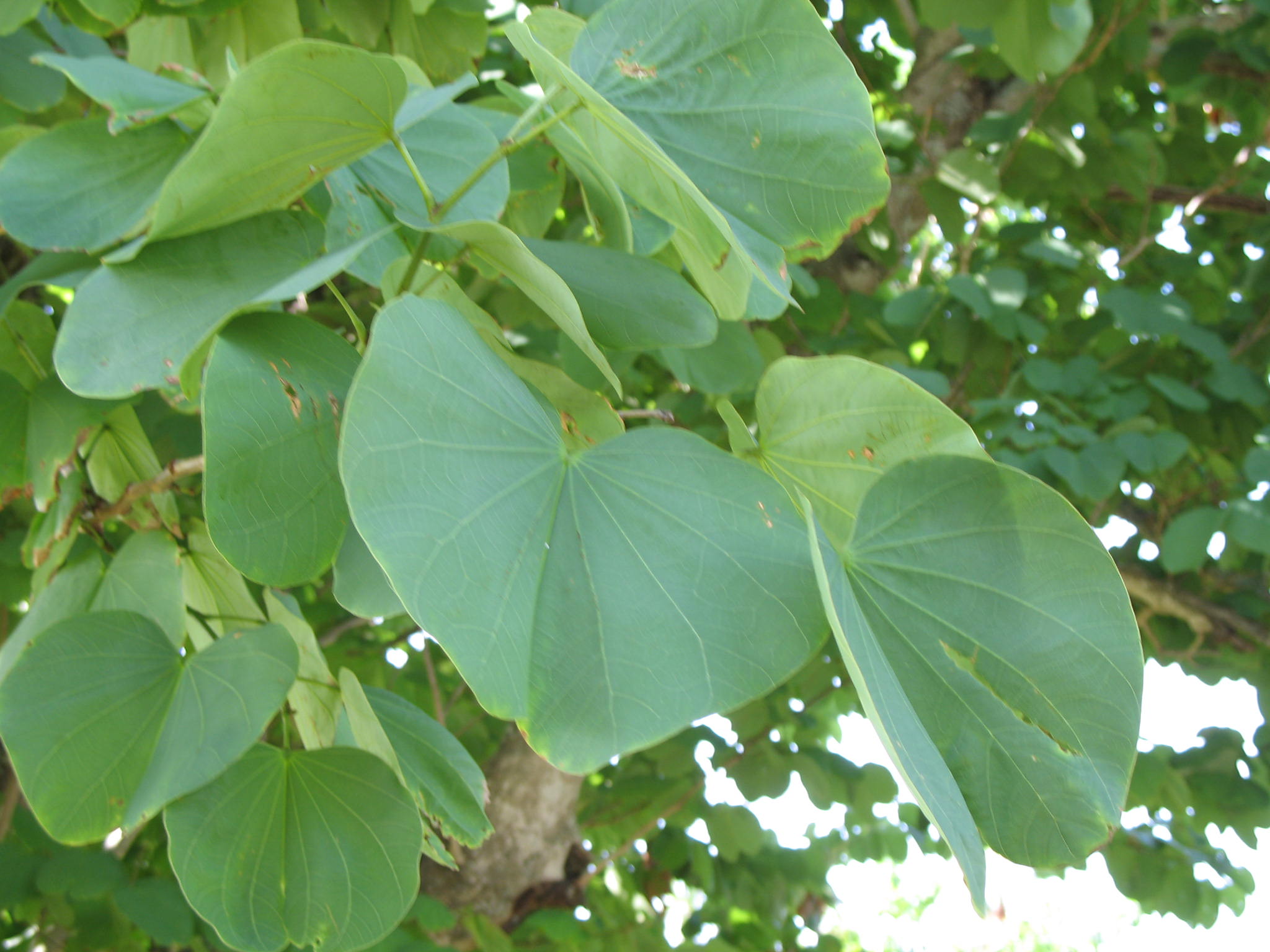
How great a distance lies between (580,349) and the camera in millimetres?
530

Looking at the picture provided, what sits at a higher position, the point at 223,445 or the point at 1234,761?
the point at 223,445

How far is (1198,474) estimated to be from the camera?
1837 mm

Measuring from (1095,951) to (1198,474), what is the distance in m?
7.65

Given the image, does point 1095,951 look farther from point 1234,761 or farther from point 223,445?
point 223,445

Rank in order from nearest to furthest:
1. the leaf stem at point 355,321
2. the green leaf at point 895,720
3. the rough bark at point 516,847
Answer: the green leaf at point 895,720
the leaf stem at point 355,321
the rough bark at point 516,847

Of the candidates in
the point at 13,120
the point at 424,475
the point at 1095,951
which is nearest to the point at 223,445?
the point at 424,475

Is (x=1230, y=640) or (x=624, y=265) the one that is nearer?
(x=624, y=265)

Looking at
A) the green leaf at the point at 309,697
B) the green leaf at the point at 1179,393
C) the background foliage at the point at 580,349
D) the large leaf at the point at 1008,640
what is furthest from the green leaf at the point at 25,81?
the green leaf at the point at 1179,393

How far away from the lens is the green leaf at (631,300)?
49cm

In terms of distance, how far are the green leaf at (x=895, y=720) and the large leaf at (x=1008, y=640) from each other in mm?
16

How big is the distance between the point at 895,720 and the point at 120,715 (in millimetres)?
441

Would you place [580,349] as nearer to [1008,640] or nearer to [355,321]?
[355,321]

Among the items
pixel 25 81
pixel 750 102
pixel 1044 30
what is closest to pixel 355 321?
pixel 750 102

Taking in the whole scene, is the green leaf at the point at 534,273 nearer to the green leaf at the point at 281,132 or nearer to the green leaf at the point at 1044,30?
the green leaf at the point at 281,132
